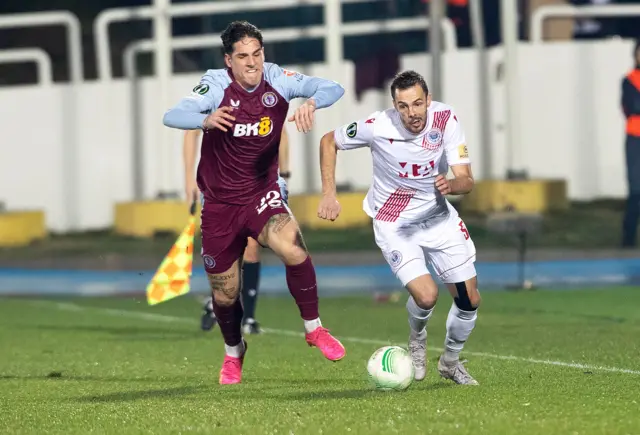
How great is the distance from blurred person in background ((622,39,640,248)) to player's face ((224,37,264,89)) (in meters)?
10.0

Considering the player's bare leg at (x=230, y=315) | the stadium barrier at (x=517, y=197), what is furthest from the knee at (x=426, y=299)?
the stadium barrier at (x=517, y=197)

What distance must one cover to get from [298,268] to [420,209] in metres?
0.76

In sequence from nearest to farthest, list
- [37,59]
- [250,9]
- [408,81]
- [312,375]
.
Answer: [408,81] → [312,375] → [250,9] → [37,59]

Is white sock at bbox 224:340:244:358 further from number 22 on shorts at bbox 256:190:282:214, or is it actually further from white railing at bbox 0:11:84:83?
white railing at bbox 0:11:84:83

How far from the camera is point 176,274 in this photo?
41.4 feet

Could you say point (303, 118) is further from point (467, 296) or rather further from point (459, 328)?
point (459, 328)

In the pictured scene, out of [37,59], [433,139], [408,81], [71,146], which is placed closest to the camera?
[408,81]

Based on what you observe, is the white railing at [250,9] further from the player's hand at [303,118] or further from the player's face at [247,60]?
the player's hand at [303,118]

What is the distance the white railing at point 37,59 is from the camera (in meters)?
22.8

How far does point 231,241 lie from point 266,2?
1378 centimetres

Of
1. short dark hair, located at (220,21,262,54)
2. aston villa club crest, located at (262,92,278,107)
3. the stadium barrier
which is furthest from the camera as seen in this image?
the stadium barrier

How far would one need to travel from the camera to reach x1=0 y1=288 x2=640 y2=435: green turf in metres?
7.48

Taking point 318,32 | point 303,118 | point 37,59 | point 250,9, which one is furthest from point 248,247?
point 37,59

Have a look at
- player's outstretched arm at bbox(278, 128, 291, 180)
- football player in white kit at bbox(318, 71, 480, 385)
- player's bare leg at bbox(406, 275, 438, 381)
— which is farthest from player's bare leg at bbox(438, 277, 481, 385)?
player's outstretched arm at bbox(278, 128, 291, 180)
